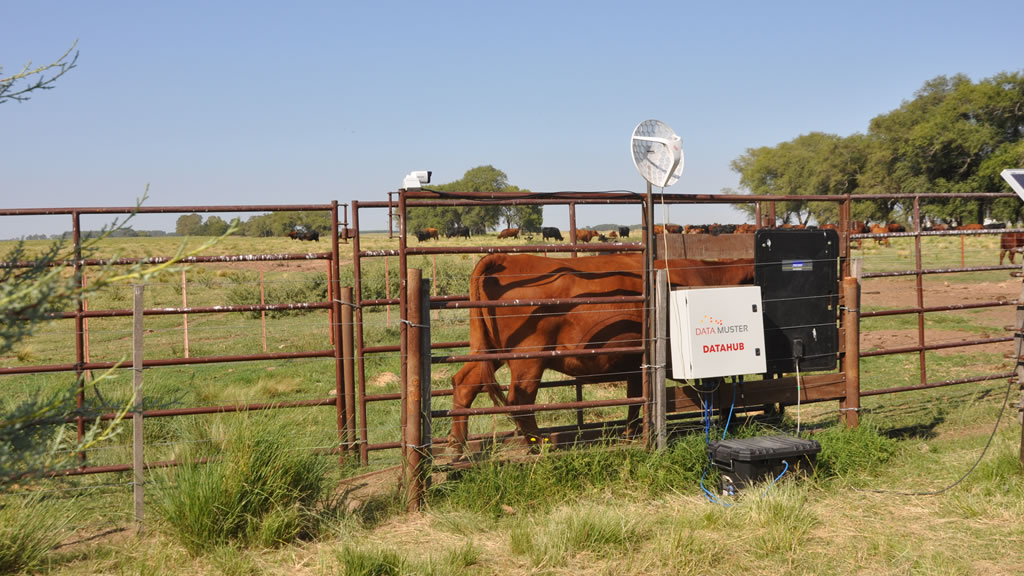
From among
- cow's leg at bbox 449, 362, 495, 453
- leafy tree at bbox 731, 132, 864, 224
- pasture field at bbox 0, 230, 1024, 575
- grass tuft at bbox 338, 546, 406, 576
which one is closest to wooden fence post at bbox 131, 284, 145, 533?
pasture field at bbox 0, 230, 1024, 575

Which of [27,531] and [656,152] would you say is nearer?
[27,531]

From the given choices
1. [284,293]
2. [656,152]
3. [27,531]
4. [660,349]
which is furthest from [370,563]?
[284,293]

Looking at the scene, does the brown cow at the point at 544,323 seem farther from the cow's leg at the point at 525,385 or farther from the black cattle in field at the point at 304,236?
the black cattle in field at the point at 304,236

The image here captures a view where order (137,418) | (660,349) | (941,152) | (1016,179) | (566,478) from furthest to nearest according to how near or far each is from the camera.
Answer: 1. (941,152)
2. (660,349)
3. (1016,179)
4. (566,478)
5. (137,418)

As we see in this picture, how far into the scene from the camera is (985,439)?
703cm

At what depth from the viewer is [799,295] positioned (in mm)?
6883

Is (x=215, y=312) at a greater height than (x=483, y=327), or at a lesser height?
greater

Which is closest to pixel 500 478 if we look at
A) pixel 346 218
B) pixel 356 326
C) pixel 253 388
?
pixel 356 326

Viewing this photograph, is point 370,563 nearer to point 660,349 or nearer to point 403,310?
point 403,310

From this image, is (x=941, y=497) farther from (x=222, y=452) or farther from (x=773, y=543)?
(x=222, y=452)

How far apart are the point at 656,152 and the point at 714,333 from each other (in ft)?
4.82

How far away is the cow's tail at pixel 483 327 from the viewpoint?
254 inches

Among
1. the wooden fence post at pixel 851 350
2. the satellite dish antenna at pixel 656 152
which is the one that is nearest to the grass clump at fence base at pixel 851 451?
the wooden fence post at pixel 851 350

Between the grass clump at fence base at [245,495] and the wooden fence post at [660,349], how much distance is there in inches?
102
